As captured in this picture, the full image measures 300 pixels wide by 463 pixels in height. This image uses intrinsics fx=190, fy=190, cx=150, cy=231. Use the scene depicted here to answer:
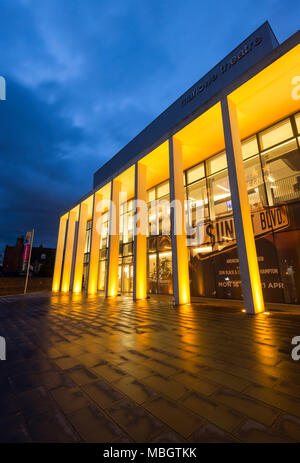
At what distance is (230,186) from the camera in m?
7.41

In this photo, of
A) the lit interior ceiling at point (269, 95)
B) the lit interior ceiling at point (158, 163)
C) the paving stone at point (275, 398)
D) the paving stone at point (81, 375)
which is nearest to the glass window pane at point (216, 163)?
the lit interior ceiling at point (269, 95)

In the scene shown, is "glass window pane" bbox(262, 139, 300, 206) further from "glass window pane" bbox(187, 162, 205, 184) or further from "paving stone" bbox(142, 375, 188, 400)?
"paving stone" bbox(142, 375, 188, 400)

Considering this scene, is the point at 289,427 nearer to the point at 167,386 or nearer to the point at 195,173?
the point at 167,386

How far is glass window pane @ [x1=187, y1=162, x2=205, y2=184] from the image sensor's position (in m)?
13.0

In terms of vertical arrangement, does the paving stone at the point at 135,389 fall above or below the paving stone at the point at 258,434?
below

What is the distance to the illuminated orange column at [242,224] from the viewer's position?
6.62 m

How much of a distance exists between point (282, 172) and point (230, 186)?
4011mm

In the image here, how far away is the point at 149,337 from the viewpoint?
412 cm

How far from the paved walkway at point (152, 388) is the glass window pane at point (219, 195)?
8057 millimetres

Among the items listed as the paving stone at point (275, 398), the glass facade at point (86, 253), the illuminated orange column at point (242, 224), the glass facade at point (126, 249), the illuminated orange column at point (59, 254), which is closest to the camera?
the paving stone at point (275, 398)

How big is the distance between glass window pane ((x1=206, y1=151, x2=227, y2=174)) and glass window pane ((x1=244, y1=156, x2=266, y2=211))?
1.59m

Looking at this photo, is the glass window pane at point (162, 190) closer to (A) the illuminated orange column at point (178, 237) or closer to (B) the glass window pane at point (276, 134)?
(A) the illuminated orange column at point (178, 237)
